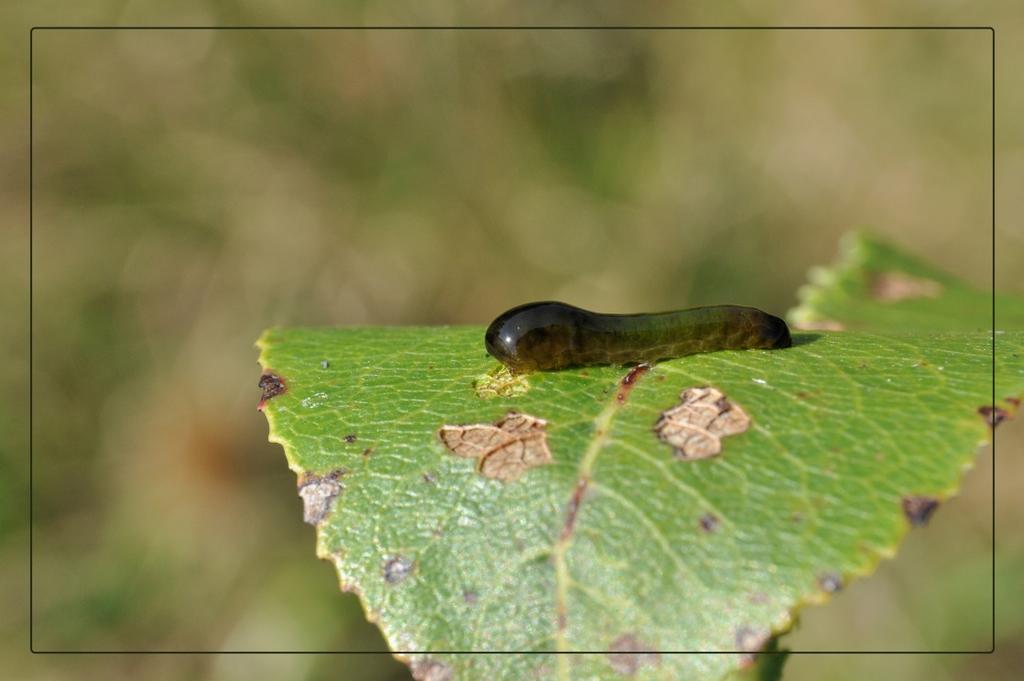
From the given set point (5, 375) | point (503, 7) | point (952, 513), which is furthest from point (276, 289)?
point (952, 513)

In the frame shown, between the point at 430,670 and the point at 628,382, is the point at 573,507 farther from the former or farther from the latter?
the point at 628,382

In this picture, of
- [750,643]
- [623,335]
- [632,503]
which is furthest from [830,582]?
[623,335]

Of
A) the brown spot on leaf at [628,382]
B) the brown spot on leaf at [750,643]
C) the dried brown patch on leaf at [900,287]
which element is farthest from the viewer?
the dried brown patch on leaf at [900,287]

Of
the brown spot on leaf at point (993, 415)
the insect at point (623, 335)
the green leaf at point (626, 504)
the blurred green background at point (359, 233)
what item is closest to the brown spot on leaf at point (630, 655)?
the green leaf at point (626, 504)

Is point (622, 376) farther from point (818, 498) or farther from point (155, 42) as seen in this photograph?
point (155, 42)

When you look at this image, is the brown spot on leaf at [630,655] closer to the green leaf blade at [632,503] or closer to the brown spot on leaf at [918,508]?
the green leaf blade at [632,503]
